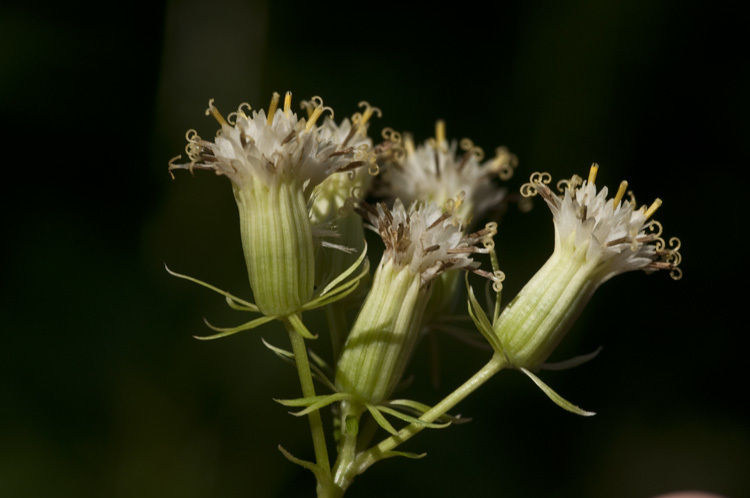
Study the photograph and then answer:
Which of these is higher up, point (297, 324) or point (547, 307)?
point (547, 307)

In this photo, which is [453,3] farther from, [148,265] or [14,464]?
[14,464]

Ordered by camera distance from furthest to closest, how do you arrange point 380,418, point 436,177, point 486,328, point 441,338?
point 441,338 < point 436,177 < point 486,328 < point 380,418

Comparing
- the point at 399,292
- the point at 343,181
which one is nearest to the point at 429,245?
the point at 399,292

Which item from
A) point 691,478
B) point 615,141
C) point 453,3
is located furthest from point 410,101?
point 691,478

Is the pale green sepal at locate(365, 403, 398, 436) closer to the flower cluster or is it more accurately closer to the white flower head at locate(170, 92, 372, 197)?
the flower cluster

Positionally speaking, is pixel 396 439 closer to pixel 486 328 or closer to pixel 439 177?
pixel 486 328

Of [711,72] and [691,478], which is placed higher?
[711,72]
